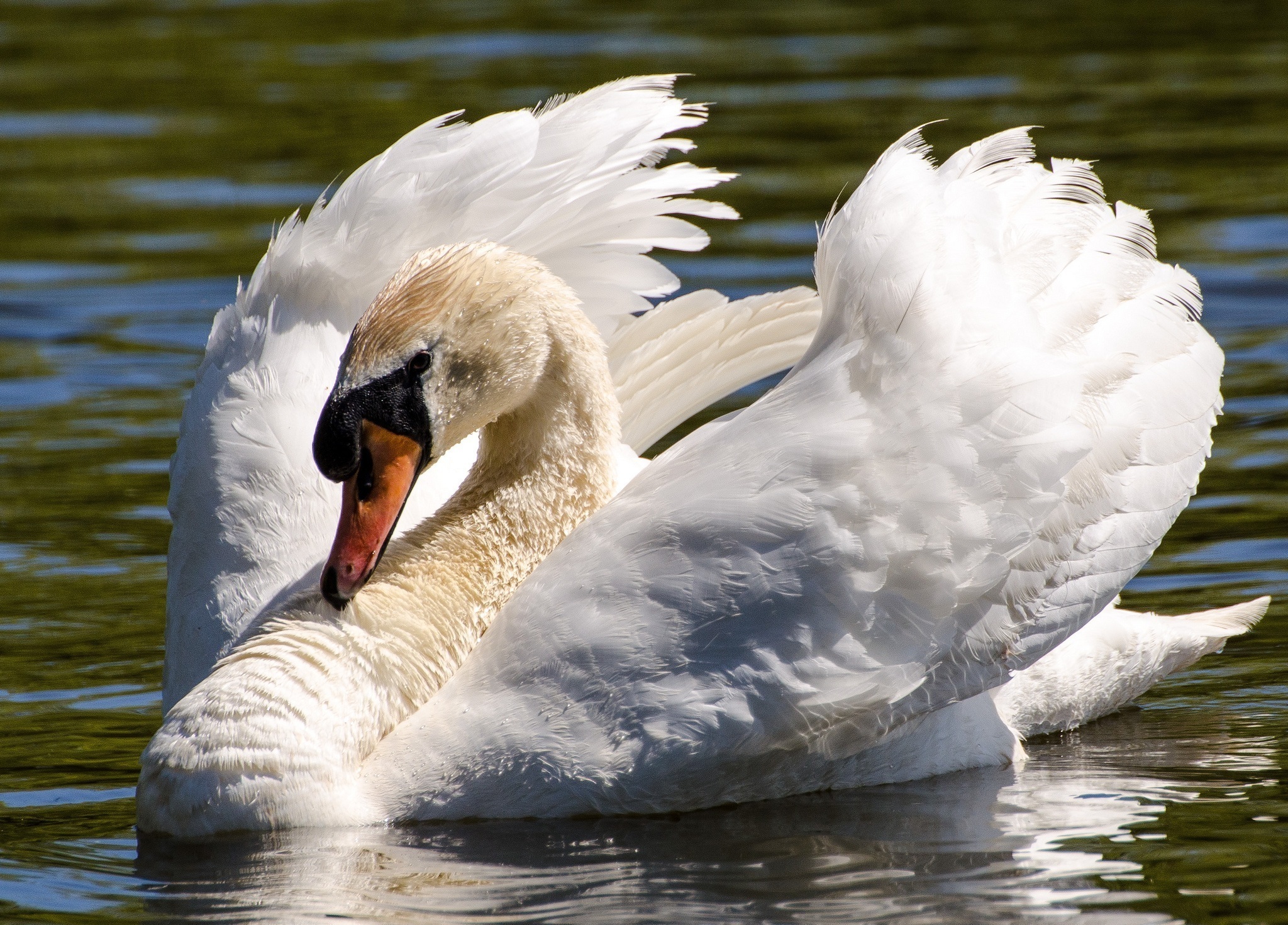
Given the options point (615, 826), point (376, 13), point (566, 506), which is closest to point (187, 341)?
point (566, 506)

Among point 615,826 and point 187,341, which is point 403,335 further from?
point 187,341

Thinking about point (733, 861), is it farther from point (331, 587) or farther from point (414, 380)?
point (414, 380)

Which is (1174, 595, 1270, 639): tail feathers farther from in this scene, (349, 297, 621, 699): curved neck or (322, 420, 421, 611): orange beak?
(322, 420, 421, 611): orange beak

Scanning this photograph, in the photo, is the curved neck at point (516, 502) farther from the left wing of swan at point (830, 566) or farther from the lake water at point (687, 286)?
the lake water at point (687, 286)

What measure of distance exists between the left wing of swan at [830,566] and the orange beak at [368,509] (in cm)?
40

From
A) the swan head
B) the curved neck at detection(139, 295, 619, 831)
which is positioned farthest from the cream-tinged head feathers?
the curved neck at detection(139, 295, 619, 831)

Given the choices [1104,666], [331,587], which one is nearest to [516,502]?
[331,587]

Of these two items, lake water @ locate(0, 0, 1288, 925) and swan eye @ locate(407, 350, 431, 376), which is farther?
swan eye @ locate(407, 350, 431, 376)

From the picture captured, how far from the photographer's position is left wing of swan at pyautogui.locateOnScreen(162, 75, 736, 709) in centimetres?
665

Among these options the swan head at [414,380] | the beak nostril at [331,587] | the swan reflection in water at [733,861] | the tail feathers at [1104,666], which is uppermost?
the swan head at [414,380]

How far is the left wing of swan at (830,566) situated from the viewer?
18.7ft

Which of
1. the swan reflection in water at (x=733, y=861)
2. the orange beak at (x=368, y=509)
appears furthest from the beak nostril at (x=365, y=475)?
the swan reflection in water at (x=733, y=861)

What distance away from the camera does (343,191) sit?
275 inches

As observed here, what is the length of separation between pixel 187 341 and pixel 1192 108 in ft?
26.3
